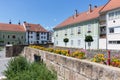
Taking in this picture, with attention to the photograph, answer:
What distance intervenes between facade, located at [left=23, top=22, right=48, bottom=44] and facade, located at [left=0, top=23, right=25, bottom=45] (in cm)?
211

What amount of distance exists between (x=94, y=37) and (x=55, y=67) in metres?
25.4

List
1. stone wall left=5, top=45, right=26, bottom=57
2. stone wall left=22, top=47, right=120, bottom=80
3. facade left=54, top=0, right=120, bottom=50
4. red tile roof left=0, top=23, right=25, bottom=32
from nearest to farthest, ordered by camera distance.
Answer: stone wall left=22, top=47, right=120, bottom=80, stone wall left=5, top=45, right=26, bottom=57, facade left=54, top=0, right=120, bottom=50, red tile roof left=0, top=23, right=25, bottom=32

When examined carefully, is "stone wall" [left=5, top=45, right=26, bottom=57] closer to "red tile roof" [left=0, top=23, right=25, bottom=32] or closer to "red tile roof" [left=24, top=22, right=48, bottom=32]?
"red tile roof" [left=0, top=23, right=25, bottom=32]

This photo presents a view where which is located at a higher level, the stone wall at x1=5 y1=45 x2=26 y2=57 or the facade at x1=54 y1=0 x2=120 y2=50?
the facade at x1=54 y1=0 x2=120 y2=50

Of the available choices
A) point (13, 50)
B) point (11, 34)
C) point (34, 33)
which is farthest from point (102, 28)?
point (11, 34)

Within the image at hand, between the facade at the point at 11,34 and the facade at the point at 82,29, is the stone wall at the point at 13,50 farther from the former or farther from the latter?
the facade at the point at 11,34

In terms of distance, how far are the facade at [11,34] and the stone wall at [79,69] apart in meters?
54.2

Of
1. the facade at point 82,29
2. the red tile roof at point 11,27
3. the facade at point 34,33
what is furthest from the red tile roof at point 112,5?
the red tile roof at point 11,27

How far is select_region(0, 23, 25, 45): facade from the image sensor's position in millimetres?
58875

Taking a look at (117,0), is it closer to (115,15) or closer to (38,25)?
(115,15)

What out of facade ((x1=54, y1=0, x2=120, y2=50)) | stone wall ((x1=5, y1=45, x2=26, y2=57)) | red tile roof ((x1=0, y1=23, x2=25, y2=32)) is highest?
red tile roof ((x1=0, y1=23, x2=25, y2=32))

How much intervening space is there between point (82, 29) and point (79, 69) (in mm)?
31153

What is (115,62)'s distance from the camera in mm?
4410

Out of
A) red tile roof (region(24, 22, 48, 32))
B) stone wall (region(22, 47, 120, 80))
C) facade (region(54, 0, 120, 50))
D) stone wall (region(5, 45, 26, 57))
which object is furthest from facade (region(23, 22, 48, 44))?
stone wall (region(22, 47, 120, 80))
